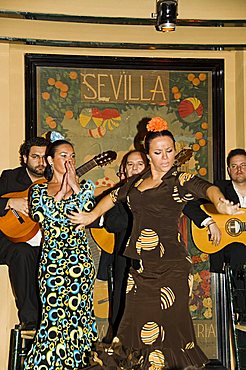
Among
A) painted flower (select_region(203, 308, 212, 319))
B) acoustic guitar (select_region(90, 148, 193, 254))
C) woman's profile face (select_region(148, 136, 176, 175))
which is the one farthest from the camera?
painted flower (select_region(203, 308, 212, 319))

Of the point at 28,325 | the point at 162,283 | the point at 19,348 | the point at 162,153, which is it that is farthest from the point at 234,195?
the point at 19,348

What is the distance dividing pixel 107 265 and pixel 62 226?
1142 millimetres

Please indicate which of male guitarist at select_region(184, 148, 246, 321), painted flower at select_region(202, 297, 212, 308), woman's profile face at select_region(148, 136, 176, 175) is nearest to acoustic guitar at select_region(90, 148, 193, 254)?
male guitarist at select_region(184, 148, 246, 321)

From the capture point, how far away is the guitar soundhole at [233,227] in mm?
6453

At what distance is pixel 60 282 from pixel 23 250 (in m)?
0.90

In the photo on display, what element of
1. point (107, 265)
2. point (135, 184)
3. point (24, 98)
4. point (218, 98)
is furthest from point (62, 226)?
point (218, 98)

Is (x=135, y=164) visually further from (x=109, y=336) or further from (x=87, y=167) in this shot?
(x=109, y=336)

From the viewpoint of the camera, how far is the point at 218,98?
23.9 feet

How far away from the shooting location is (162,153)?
16.4 ft

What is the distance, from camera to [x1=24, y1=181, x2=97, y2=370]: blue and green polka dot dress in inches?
209

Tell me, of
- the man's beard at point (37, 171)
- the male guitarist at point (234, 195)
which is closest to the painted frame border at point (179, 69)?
the male guitarist at point (234, 195)

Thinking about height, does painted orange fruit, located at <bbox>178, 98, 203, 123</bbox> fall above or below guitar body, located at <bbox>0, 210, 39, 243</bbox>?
above

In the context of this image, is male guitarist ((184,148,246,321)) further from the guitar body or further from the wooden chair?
the wooden chair

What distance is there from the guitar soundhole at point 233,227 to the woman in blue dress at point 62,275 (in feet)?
4.88
